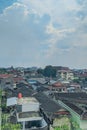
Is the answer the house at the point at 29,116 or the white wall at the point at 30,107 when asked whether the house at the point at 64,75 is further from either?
the house at the point at 29,116

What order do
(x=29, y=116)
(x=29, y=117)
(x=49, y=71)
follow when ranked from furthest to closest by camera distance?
(x=49, y=71)
(x=29, y=116)
(x=29, y=117)

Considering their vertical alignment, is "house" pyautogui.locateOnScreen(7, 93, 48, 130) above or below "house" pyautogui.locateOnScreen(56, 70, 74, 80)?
below

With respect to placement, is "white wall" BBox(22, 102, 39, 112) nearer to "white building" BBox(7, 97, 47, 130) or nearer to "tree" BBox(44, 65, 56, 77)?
"white building" BBox(7, 97, 47, 130)

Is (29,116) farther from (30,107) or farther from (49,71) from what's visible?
(49,71)

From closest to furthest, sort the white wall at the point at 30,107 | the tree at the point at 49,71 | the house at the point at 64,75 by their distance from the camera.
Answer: the white wall at the point at 30,107 → the tree at the point at 49,71 → the house at the point at 64,75

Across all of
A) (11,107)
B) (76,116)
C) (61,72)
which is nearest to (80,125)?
(76,116)

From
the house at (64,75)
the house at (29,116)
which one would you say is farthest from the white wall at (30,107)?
the house at (64,75)

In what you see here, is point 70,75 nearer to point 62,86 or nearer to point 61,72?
point 61,72

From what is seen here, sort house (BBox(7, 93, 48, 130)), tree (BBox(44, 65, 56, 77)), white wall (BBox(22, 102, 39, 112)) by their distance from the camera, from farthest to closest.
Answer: tree (BBox(44, 65, 56, 77))
white wall (BBox(22, 102, 39, 112))
house (BBox(7, 93, 48, 130))

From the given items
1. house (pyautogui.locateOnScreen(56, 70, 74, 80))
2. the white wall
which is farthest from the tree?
the white wall

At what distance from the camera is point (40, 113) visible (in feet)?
49.9

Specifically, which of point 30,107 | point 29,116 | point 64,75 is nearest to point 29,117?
point 29,116

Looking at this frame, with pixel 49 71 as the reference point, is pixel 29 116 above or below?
below

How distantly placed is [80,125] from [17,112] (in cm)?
365
